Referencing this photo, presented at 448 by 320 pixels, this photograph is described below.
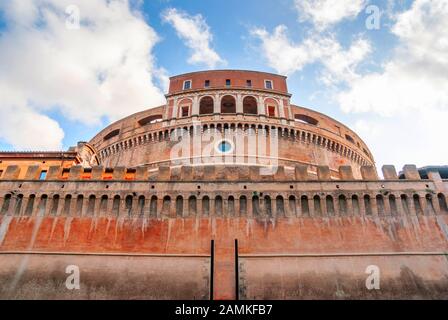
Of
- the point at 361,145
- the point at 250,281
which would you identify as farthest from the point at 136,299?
the point at 361,145

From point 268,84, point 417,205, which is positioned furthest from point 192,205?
point 268,84

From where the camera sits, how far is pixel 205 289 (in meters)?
12.9

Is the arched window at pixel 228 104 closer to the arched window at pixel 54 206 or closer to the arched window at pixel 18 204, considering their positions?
the arched window at pixel 54 206

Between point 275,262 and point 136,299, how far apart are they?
5.55 metres

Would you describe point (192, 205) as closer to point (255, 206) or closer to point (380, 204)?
point (255, 206)

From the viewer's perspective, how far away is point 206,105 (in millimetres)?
30891

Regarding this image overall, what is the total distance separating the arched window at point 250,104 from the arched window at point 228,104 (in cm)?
103

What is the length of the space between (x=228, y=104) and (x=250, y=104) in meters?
2.06

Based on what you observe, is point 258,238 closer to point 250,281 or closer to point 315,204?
point 250,281

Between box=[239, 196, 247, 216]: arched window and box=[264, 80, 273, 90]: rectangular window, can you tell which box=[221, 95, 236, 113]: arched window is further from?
box=[239, 196, 247, 216]: arched window

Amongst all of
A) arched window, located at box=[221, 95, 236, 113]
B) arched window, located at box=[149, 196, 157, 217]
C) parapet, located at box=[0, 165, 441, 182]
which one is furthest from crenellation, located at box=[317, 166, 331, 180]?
arched window, located at box=[221, 95, 236, 113]

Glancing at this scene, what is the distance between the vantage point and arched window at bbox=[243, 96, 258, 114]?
Result: 98.7 ft

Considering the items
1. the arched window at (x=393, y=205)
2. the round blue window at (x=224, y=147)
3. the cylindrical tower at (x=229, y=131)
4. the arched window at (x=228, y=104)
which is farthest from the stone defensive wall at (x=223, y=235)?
the arched window at (x=228, y=104)
